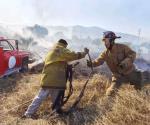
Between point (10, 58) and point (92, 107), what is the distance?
5797 mm

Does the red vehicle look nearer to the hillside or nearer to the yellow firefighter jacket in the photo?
the hillside

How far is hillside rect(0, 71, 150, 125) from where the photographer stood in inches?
341

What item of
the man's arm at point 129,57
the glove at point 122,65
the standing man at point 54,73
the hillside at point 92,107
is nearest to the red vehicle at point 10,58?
the hillside at point 92,107

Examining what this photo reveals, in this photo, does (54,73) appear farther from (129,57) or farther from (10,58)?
(10,58)

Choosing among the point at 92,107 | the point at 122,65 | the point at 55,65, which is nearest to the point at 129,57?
the point at 122,65

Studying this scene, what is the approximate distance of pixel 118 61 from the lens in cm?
1072

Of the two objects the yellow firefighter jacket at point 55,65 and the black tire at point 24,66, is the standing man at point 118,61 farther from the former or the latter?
the black tire at point 24,66

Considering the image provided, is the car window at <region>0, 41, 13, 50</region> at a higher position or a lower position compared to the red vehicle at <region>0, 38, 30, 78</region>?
higher

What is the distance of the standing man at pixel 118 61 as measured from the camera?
10.5 metres

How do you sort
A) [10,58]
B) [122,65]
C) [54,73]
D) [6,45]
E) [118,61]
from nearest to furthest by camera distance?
[54,73]
[122,65]
[118,61]
[10,58]
[6,45]

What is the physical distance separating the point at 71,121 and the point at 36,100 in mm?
956

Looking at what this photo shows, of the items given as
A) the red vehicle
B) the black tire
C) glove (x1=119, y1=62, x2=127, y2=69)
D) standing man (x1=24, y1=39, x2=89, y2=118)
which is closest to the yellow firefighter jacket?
standing man (x1=24, y1=39, x2=89, y2=118)

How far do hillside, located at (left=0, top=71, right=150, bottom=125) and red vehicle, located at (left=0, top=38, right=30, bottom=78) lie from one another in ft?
5.37

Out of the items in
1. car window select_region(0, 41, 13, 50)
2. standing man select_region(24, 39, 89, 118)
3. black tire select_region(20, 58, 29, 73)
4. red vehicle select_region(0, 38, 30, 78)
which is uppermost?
standing man select_region(24, 39, 89, 118)
